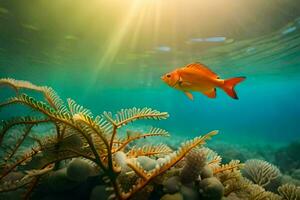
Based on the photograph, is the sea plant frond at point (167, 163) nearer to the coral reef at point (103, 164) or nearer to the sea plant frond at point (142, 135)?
the coral reef at point (103, 164)

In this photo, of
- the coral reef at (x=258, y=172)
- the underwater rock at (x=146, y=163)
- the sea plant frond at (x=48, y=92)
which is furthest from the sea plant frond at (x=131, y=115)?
the coral reef at (x=258, y=172)

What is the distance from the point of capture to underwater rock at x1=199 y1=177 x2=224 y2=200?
2789mm

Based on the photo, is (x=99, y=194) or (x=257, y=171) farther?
(x=257, y=171)

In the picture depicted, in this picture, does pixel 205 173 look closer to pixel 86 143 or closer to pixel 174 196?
pixel 174 196

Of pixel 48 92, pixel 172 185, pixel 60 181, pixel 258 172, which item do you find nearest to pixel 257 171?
pixel 258 172

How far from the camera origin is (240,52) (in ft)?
83.3

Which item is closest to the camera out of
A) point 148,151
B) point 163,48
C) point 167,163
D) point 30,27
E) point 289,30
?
point 167,163

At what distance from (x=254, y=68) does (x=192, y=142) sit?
35.3m

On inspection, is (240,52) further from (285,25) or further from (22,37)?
(22,37)

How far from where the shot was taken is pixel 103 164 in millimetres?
2654

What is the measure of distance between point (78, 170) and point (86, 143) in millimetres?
303

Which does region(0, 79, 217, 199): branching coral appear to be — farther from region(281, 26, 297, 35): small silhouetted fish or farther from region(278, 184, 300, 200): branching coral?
region(281, 26, 297, 35): small silhouetted fish

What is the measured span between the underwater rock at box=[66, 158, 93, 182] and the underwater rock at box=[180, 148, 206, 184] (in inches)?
40.9

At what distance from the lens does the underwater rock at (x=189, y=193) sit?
2.82 m
